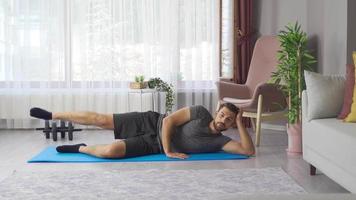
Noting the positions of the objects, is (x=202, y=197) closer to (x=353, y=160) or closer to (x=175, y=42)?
(x=353, y=160)

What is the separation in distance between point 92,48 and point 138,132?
226 cm

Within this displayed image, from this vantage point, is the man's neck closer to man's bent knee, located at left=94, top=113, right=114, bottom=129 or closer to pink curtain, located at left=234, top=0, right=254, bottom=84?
man's bent knee, located at left=94, top=113, right=114, bottom=129

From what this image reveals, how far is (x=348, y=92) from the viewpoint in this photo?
3.80 metres

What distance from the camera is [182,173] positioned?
4039 mm

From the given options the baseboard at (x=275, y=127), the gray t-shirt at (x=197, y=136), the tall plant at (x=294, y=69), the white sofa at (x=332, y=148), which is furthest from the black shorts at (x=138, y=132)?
the baseboard at (x=275, y=127)

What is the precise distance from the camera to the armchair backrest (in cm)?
618

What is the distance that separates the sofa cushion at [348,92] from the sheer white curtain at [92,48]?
3128 millimetres

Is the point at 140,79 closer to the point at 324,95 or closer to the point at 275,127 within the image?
the point at 275,127

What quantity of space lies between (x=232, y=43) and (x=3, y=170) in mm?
3525

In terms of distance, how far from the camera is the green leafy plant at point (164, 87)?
6449 millimetres

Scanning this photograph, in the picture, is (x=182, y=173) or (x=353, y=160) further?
(x=182, y=173)

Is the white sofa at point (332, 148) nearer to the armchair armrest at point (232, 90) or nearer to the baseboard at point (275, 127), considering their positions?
the armchair armrest at point (232, 90)

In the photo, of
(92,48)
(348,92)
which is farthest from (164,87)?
(348,92)

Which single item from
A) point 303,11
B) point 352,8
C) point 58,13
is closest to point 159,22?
point 58,13
